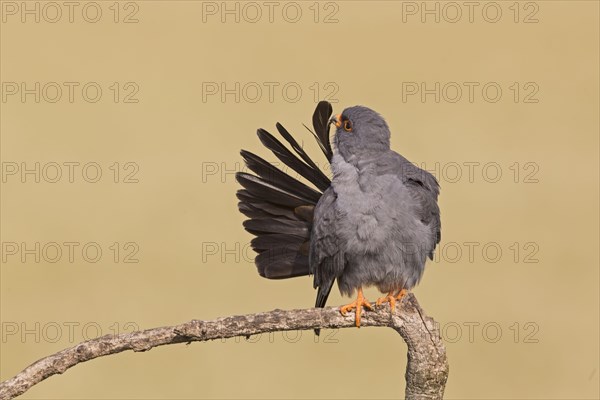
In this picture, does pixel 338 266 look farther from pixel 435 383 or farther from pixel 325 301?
pixel 435 383

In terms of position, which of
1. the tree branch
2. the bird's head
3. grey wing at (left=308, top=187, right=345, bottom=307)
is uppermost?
the bird's head

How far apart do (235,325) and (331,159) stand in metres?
2.20

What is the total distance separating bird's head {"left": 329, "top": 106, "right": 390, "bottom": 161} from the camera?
7766 mm

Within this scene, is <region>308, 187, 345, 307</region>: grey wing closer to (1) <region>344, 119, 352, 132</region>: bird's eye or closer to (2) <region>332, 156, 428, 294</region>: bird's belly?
(2) <region>332, 156, 428, 294</region>: bird's belly

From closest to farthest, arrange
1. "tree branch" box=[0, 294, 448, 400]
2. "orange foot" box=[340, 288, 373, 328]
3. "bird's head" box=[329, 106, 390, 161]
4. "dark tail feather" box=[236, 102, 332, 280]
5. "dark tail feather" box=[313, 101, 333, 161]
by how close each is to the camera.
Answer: "tree branch" box=[0, 294, 448, 400] → "orange foot" box=[340, 288, 373, 328] → "bird's head" box=[329, 106, 390, 161] → "dark tail feather" box=[236, 102, 332, 280] → "dark tail feather" box=[313, 101, 333, 161]

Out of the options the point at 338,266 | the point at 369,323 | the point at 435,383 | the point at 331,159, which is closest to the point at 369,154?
the point at 331,159

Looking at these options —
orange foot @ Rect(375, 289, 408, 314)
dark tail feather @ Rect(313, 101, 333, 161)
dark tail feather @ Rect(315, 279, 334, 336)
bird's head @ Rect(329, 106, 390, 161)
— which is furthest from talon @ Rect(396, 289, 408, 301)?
dark tail feather @ Rect(313, 101, 333, 161)

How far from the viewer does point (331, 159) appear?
26.5 feet

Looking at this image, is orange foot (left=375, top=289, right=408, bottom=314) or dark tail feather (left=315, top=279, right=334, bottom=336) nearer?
orange foot (left=375, top=289, right=408, bottom=314)

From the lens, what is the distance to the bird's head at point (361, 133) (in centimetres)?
777

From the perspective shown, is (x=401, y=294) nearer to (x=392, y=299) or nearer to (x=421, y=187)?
(x=392, y=299)

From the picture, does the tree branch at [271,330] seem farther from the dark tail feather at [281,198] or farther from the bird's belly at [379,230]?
the dark tail feather at [281,198]

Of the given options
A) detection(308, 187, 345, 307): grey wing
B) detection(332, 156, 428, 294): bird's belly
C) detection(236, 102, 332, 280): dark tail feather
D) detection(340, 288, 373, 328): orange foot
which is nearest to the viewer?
detection(340, 288, 373, 328): orange foot

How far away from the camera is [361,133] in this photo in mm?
7805
